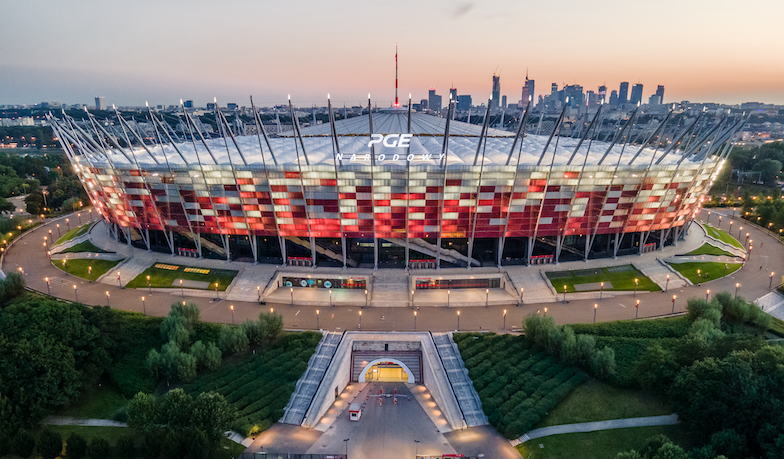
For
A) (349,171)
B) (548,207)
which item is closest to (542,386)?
(548,207)

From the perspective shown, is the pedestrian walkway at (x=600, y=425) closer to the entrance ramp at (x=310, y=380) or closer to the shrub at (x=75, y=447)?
the entrance ramp at (x=310, y=380)

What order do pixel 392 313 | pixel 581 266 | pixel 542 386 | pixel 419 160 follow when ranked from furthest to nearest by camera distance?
pixel 581 266 < pixel 419 160 < pixel 392 313 < pixel 542 386

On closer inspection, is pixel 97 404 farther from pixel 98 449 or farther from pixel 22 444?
pixel 98 449

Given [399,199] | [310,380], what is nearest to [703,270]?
[399,199]

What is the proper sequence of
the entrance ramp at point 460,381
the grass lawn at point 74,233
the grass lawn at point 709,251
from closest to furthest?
the entrance ramp at point 460,381, the grass lawn at point 709,251, the grass lawn at point 74,233

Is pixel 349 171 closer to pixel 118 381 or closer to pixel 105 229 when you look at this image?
pixel 118 381

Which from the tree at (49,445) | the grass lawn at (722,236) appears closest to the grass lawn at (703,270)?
the grass lawn at (722,236)

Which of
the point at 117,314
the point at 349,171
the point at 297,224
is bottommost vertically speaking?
the point at 117,314
